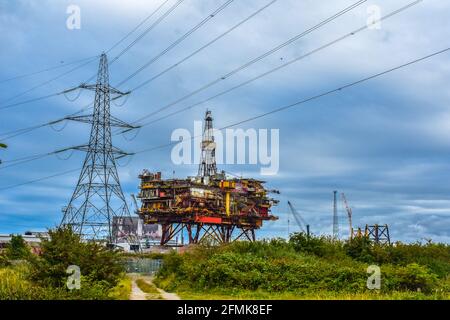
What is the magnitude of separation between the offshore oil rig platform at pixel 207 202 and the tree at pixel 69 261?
63126 millimetres

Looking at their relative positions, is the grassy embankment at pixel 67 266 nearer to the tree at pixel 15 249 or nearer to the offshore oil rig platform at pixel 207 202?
the tree at pixel 15 249

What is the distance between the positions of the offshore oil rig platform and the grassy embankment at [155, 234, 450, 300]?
49.2 m

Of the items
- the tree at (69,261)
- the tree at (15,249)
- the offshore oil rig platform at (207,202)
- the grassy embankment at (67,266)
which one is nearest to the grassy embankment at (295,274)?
the grassy embankment at (67,266)

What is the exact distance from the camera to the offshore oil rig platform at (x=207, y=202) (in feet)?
317

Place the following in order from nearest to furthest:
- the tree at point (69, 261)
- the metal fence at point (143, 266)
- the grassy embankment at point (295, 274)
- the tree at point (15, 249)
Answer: the tree at point (69, 261)
the grassy embankment at point (295, 274)
the metal fence at point (143, 266)
the tree at point (15, 249)

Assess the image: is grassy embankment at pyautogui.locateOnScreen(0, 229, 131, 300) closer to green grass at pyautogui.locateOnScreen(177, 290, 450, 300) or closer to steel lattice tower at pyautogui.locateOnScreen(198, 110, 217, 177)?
green grass at pyautogui.locateOnScreen(177, 290, 450, 300)

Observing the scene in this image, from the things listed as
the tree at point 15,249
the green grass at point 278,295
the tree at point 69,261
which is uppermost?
the tree at point 69,261

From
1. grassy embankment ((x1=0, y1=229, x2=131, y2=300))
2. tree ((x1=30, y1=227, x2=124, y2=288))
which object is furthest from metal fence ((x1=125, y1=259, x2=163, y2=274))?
tree ((x1=30, y1=227, x2=124, y2=288))

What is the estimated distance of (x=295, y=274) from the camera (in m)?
32.6

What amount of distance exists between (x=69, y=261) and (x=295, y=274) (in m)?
13.6
